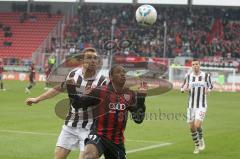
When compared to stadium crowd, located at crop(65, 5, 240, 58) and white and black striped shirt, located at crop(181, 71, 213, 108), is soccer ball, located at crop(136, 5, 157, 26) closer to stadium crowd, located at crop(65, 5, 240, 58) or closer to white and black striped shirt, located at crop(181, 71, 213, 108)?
white and black striped shirt, located at crop(181, 71, 213, 108)

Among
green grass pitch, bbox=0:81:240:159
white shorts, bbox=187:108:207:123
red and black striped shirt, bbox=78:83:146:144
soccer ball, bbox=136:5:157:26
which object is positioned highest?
soccer ball, bbox=136:5:157:26

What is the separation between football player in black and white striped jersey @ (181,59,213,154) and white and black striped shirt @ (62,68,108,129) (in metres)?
5.90

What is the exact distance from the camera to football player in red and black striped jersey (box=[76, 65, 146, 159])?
8.35 m

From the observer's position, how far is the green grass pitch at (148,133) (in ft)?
45.2

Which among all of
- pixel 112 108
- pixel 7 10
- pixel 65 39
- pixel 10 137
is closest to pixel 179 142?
pixel 10 137

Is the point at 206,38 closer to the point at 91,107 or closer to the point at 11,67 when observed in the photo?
the point at 11,67

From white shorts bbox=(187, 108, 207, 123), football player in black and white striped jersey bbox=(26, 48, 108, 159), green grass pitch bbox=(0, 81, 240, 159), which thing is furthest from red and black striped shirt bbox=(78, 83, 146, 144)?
white shorts bbox=(187, 108, 207, 123)

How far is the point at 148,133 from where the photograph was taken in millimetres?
17859

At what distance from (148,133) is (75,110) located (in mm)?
8901

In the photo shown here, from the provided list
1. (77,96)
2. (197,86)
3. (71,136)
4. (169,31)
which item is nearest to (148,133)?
(197,86)

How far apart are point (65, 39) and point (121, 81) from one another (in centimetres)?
4777

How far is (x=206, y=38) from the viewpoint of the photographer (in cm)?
5369

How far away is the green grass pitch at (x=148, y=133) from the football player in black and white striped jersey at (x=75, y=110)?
12.7 feet

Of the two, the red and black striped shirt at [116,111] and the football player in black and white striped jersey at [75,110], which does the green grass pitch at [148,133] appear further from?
the red and black striped shirt at [116,111]
